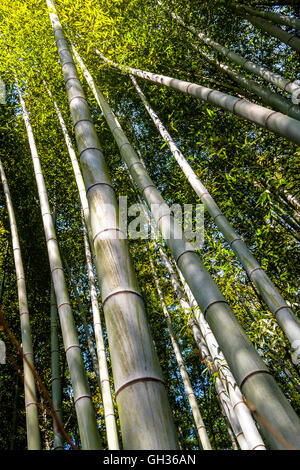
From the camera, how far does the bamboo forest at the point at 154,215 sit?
→ 968 millimetres

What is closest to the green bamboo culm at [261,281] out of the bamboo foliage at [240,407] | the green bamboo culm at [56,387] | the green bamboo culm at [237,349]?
the bamboo foliage at [240,407]

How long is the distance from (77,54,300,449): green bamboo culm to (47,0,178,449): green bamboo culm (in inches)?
9.5

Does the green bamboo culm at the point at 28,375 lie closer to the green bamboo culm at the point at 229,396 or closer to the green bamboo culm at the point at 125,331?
the green bamboo culm at the point at 125,331

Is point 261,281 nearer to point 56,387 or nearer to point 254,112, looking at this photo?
point 254,112

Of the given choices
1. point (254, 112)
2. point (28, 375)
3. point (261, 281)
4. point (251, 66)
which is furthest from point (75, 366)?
point (251, 66)

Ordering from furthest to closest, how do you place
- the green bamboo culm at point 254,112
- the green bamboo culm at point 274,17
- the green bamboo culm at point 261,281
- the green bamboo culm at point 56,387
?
the green bamboo culm at point 56,387
the green bamboo culm at point 274,17
the green bamboo culm at point 261,281
the green bamboo culm at point 254,112

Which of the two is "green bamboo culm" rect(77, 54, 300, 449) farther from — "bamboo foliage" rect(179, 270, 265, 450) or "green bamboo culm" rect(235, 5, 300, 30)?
"green bamboo culm" rect(235, 5, 300, 30)

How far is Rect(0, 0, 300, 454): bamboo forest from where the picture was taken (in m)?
0.97

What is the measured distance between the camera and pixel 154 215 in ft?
5.91

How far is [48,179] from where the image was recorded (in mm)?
5691

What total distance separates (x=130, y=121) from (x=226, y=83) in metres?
2.00
